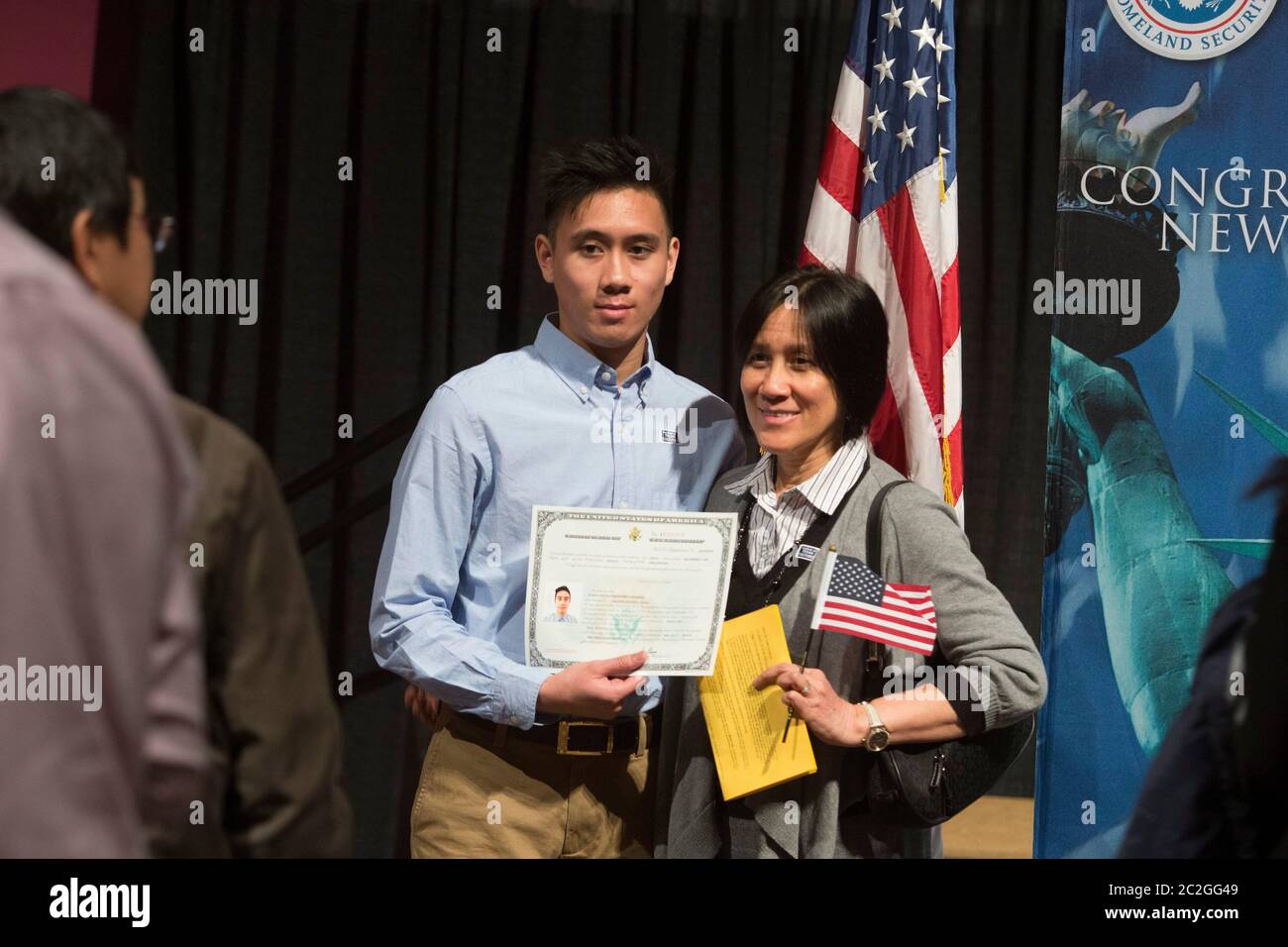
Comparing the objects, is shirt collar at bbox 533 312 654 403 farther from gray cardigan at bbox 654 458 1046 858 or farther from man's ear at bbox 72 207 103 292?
man's ear at bbox 72 207 103 292

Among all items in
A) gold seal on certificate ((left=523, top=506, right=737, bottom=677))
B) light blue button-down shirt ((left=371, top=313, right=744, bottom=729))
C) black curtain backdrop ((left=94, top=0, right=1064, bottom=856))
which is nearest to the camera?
gold seal on certificate ((left=523, top=506, right=737, bottom=677))

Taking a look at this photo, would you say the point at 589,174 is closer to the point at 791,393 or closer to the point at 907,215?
the point at 791,393

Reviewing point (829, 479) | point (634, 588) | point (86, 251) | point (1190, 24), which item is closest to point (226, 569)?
point (86, 251)

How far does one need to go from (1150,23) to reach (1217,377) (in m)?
0.81

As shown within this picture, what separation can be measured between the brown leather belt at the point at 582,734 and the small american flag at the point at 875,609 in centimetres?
47

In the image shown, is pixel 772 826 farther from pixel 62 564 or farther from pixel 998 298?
pixel 998 298

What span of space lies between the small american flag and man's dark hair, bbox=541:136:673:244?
849 millimetres

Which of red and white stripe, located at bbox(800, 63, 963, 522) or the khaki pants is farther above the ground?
red and white stripe, located at bbox(800, 63, 963, 522)

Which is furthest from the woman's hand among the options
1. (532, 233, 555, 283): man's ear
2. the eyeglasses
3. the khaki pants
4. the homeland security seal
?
the homeland security seal

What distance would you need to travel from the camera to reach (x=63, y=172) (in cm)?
104

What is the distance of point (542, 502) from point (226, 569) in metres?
1.26

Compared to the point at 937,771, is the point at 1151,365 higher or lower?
higher

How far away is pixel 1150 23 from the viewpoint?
283 centimetres

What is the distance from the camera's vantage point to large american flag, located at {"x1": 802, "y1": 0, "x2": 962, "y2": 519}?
2.80 metres
